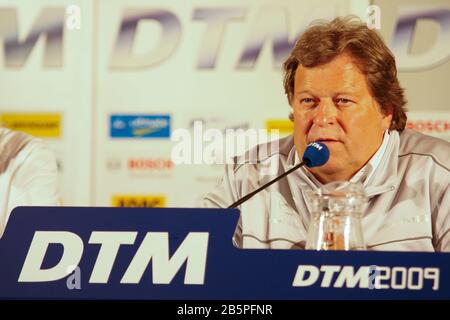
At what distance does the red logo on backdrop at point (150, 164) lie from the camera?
7.75ft

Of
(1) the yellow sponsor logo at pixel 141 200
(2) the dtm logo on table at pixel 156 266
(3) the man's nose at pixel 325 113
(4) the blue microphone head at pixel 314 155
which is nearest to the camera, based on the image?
(2) the dtm logo on table at pixel 156 266

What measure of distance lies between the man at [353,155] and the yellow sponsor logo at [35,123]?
597 mm

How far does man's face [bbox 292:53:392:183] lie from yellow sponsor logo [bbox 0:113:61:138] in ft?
2.65

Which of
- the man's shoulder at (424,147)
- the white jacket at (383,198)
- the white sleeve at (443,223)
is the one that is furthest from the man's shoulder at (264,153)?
the white sleeve at (443,223)

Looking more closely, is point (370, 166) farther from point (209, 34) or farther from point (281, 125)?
point (209, 34)

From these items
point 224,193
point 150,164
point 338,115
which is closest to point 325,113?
point 338,115

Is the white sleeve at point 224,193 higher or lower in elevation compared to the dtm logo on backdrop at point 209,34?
lower

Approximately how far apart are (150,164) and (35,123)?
413mm

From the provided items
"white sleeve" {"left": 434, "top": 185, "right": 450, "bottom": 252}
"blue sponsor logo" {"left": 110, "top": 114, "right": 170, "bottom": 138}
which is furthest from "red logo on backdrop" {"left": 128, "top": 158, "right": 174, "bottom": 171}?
"white sleeve" {"left": 434, "top": 185, "right": 450, "bottom": 252}

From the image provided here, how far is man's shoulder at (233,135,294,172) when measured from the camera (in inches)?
89.5

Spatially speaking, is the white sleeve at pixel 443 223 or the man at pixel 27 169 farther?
the man at pixel 27 169

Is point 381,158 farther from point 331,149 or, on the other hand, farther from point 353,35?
point 353,35

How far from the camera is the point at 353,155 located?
2211 millimetres

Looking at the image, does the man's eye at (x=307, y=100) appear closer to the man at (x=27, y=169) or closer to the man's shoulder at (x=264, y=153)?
the man's shoulder at (x=264, y=153)
